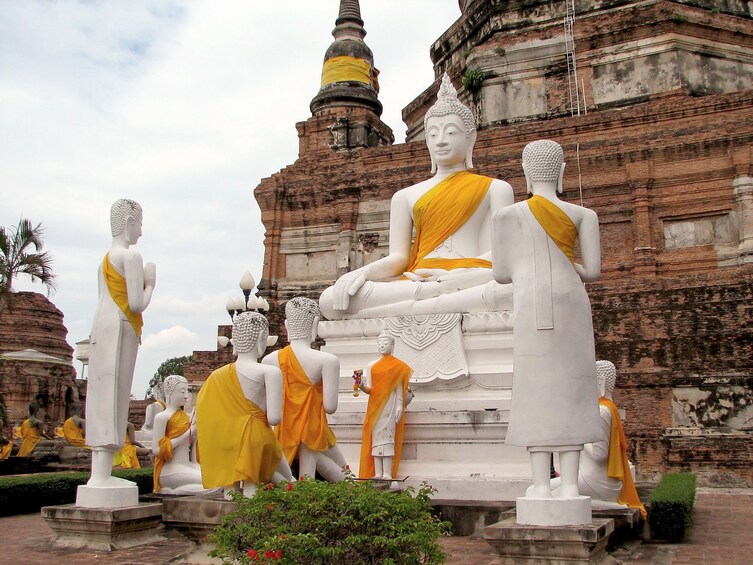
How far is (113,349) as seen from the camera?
6777mm

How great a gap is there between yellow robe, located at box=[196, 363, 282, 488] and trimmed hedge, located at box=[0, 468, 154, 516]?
4331 mm

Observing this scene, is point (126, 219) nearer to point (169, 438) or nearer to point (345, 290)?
point (169, 438)

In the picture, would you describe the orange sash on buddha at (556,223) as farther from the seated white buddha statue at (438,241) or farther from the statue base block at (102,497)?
the statue base block at (102,497)

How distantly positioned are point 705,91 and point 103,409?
20.2m

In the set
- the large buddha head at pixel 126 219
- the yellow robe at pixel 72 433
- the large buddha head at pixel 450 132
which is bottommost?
the yellow robe at pixel 72 433

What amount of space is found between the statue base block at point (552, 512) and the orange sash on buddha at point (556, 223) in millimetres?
1627

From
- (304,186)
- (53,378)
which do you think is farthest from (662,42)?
(53,378)

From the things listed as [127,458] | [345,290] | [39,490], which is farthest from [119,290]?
[127,458]

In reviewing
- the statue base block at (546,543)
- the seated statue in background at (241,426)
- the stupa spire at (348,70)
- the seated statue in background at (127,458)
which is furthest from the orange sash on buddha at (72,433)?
the stupa spire at (348,70)

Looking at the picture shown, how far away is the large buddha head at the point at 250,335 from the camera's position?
6.05 meters

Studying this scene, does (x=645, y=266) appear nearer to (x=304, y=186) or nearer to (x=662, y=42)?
(x=662, y=42)

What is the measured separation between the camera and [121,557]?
6.02m

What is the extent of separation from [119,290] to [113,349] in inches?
19.8

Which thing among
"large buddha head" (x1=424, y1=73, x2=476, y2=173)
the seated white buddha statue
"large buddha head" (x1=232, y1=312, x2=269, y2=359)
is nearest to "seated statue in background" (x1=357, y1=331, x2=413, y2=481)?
"large buddha head" (x1=232, y1=312, x2=269, y2=359)
